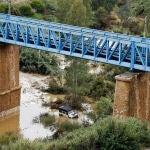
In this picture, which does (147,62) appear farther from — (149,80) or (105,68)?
(105,68)

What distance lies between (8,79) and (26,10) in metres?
29.0

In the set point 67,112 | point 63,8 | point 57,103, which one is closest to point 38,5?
point 63,8

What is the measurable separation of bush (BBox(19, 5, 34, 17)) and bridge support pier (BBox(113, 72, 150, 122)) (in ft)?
118

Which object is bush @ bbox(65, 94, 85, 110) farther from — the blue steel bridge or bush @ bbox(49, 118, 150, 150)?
bush @ bbox(49, 118, 150, 150)

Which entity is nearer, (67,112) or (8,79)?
(8,79)

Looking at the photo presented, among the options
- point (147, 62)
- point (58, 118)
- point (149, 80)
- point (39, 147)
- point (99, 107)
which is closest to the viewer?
point (39, 147)

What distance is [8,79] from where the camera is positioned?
36844mm

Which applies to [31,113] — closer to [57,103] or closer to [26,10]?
[57,103]

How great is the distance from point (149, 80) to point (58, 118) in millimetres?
8670

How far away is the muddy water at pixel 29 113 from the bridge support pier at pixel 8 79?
0.89 m

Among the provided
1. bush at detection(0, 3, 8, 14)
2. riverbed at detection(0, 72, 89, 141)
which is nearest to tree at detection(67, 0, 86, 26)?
riverbed at detection(0, 72, 89, 141)

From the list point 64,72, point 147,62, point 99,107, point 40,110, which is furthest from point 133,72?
point 64,72

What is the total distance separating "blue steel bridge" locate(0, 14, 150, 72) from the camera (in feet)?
95.3

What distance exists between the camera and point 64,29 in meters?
32.3
